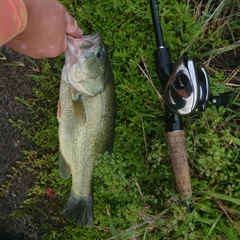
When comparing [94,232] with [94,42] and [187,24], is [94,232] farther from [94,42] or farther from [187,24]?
[187,24]

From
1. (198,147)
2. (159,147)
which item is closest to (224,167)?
(198,147)

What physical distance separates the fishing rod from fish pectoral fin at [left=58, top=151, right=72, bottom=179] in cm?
76

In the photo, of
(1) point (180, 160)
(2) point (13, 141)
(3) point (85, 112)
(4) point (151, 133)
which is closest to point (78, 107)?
(3) point (85, 112)

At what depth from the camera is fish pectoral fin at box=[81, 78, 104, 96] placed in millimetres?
2127

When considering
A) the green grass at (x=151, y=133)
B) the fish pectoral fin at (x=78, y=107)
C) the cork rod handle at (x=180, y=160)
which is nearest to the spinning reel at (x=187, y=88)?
the cork rod handle at (x=180, y=160)

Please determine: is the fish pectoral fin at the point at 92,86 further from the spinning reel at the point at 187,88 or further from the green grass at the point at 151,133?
Answer: the spinning reel at the point at 187,88

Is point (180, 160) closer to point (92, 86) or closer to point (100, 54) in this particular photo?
point (92, 86)

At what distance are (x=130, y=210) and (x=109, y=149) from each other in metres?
0.43

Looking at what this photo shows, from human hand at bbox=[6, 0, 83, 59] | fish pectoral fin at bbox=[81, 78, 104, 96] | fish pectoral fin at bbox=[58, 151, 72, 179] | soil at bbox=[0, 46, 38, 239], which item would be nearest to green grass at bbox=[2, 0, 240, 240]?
soil at bbox=[0, 46, 38, 239]

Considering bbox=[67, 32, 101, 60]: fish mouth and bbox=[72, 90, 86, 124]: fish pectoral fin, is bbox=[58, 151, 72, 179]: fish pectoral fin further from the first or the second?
bbox=[67, 32, 101, 60]: fish mouth

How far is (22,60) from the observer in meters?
2.66

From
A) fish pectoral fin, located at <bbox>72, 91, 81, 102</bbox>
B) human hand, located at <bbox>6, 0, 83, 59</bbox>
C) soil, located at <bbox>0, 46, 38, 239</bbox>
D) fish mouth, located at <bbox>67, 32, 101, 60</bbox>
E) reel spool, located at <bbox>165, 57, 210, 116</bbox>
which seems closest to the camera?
human hand, located at <bbox>6, 0, 83, 59</bbox>

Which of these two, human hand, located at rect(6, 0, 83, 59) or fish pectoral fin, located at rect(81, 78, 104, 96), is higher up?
human hand, located at rect(6, 0, 83, 59)

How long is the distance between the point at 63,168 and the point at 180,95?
101 cm
